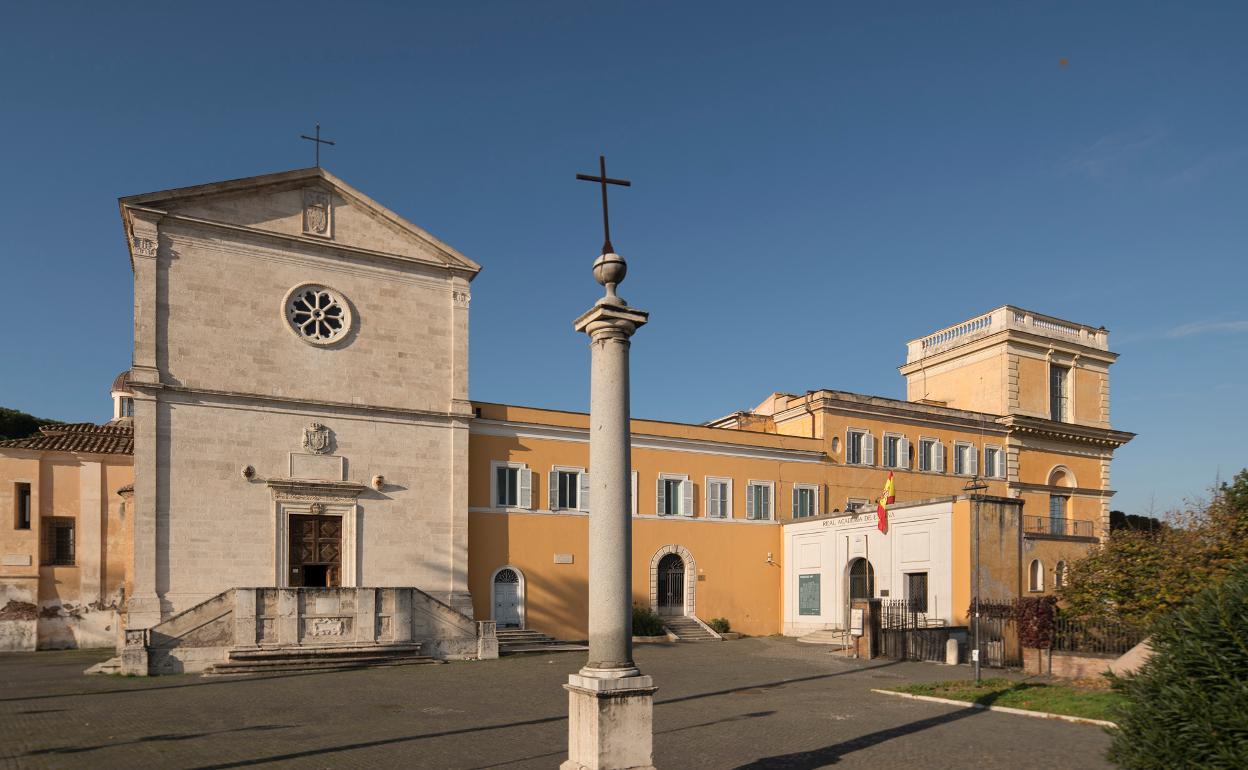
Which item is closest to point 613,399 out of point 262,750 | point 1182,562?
point 262,750

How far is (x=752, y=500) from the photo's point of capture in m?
36.1

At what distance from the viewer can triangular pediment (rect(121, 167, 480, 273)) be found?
1046 inches

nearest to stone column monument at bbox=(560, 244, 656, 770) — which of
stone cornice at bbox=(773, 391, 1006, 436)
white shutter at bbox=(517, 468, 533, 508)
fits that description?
white shutter at bbox=(517, 468, 533, 508)

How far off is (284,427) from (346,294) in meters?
4.67

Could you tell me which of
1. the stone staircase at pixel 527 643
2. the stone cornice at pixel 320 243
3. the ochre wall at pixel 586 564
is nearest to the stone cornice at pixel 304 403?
the ochre wall at pixel 586 564

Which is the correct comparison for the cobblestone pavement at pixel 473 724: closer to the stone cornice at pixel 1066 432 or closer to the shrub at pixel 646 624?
the shrub at pixel 646 624

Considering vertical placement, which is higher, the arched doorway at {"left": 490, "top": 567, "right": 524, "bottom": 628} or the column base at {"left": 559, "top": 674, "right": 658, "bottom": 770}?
the column base at {"left": 559, "top": 674, "right": 658, "bottom": 770}

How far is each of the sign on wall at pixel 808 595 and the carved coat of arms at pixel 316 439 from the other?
18147 mm

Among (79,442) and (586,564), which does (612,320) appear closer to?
(586,564)

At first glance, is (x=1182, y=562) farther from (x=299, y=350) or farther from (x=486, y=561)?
(x=299, y=350)

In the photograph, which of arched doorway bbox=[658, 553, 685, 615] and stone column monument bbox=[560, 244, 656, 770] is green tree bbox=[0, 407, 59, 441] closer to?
arched doorway bbox=[658, 553, 685, 615]

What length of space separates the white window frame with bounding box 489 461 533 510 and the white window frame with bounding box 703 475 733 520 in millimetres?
7312

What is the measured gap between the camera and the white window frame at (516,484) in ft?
101

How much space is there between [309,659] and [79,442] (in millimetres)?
17667
